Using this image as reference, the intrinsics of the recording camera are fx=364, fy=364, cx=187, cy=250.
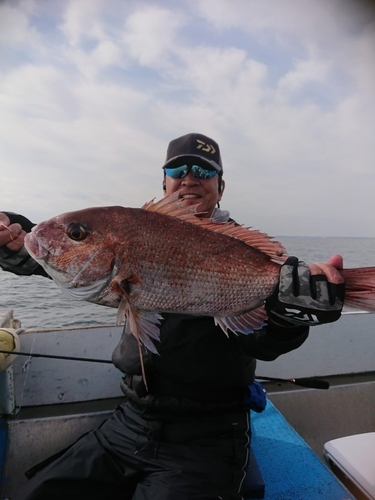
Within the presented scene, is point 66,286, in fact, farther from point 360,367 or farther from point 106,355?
point 360,367

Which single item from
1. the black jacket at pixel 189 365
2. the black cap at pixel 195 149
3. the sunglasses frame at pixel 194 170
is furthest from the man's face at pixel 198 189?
the black jacket at pixel 189 365

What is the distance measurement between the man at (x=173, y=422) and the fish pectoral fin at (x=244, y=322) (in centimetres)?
24

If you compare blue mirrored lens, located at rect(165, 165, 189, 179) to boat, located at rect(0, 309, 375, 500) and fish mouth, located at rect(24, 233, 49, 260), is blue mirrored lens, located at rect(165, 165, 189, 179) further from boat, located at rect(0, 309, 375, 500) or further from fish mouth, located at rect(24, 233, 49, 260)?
boat, located at rect(0, 309, 375, 500)

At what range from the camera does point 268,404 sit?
4.50 m

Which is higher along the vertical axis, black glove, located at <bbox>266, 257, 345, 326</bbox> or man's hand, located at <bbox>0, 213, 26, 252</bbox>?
man's hand, located at <bbox>0, 213, 26, 252</bbox>

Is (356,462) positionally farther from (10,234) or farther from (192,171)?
(10,234)

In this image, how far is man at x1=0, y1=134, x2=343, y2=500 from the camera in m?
2.55

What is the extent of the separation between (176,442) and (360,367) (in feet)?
11.7

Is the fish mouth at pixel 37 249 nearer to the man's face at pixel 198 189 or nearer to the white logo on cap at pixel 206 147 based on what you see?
the man's face at pixel 198 189

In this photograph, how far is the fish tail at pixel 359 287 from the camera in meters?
1.96

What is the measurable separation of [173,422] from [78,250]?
66.2 inches

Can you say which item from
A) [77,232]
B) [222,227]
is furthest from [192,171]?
[77,232]

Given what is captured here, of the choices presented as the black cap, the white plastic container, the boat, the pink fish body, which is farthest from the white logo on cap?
the white plastic container

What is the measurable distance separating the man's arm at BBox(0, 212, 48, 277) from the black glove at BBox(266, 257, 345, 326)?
1906mm
